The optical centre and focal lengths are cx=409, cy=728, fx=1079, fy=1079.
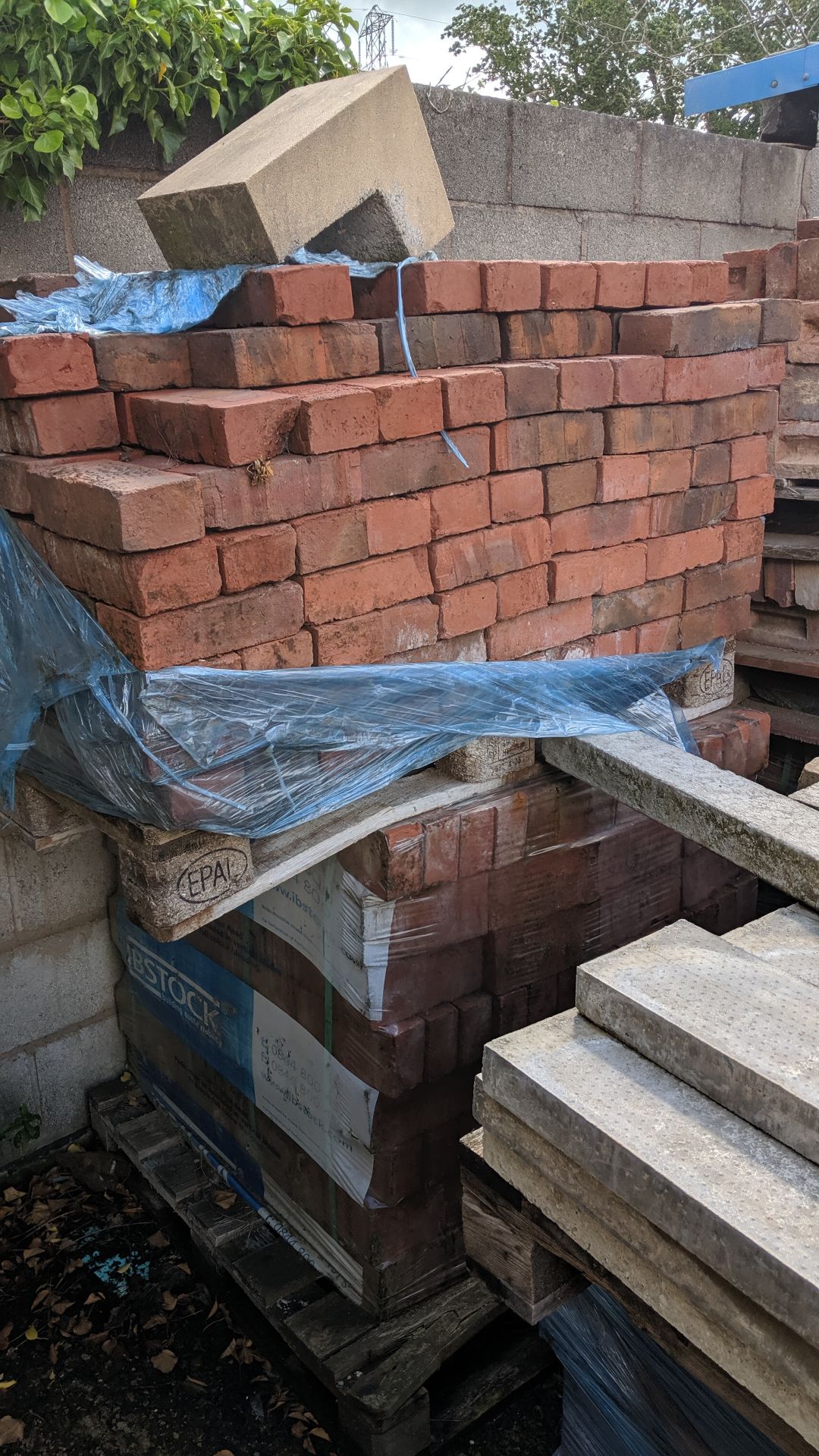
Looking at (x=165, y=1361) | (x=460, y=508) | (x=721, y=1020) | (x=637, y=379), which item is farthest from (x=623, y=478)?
(x=165, y=1361)

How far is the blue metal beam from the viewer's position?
21.4 ft

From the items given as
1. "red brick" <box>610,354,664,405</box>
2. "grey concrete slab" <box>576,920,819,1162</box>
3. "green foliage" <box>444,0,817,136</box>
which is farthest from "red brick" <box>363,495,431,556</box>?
"green foliage" <box>444,0,817,136</box>

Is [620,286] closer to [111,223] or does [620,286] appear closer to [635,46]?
[111,223]

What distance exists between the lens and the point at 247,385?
96.7 inches

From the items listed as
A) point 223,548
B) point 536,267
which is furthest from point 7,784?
point 536,267

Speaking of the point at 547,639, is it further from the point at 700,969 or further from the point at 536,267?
the point at 700,969

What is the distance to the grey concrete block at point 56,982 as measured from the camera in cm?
426

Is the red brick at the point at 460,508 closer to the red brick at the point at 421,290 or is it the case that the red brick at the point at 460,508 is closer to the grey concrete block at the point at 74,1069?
the red brick at the point at 421,290

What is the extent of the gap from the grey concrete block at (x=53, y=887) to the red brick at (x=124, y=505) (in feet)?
6.90

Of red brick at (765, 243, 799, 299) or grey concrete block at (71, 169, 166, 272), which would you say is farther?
red brick at (765, 243, 799, 299)

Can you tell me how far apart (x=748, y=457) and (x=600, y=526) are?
695 mm

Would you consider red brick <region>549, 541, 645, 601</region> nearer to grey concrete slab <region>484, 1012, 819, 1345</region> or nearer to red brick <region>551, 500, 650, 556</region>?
red brick <region>551, 500, 650, 556</region>

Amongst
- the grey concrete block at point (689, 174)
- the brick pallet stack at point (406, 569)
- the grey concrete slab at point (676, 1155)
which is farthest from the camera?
the grey concrete block at point (689, 174)

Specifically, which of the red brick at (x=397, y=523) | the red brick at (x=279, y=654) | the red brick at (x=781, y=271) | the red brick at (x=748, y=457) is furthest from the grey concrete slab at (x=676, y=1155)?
the red brick at (x=781, y=271)
